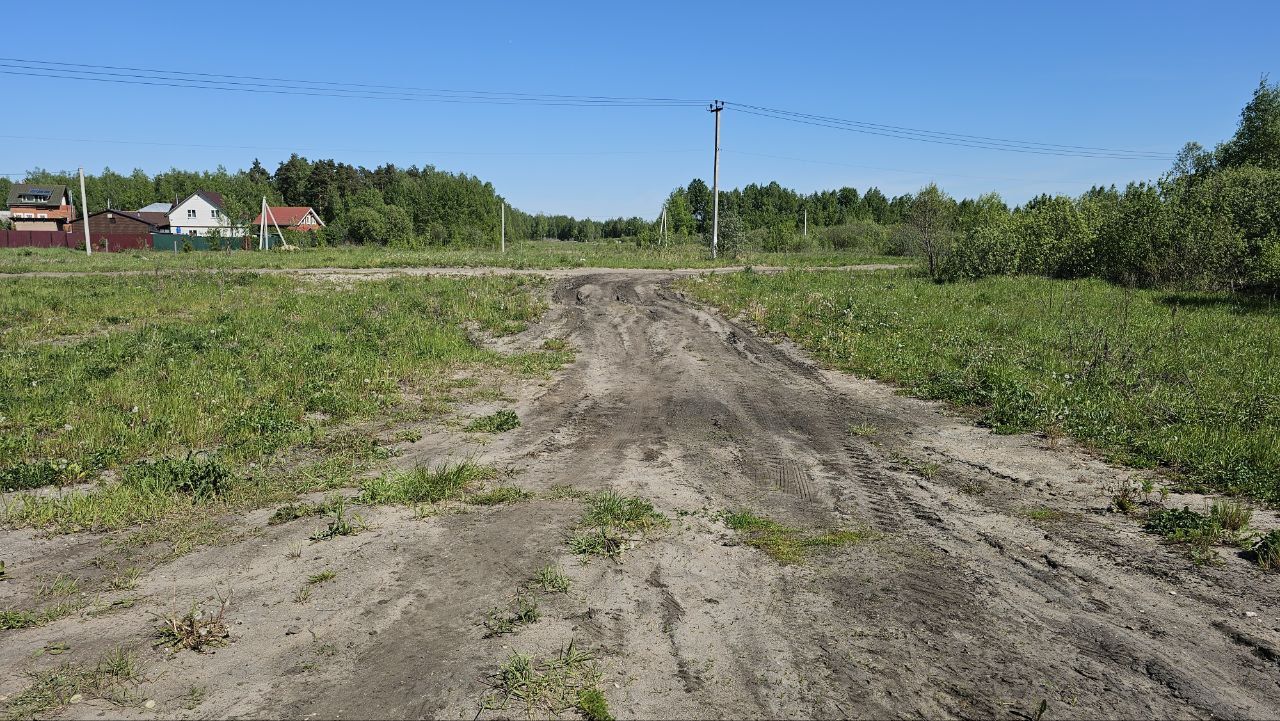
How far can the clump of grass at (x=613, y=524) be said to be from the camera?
5.79 meters

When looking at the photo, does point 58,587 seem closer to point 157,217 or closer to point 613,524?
point 613,524

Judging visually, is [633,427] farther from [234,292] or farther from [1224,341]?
[234,292]

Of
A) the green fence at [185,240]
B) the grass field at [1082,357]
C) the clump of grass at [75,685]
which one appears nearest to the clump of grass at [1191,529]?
the grass field at [1082,357]

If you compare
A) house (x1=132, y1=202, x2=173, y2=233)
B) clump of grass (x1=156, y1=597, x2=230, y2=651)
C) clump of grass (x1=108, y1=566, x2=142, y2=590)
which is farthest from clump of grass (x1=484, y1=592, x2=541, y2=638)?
house (x1=132, y1=202, x2=173, y2=233)

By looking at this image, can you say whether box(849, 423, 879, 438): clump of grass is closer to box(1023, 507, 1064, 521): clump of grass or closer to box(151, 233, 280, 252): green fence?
box(1023, 507, 1064, 521): clump of grass

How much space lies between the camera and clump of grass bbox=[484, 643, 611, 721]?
3.80m

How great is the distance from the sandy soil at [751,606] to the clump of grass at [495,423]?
1.26 m

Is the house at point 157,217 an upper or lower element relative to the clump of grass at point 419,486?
upper

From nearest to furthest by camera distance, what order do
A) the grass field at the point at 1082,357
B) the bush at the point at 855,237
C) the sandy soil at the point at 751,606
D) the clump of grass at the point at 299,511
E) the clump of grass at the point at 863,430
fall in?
1. the sandy soil at the point at 751,606
2. the clump of grass at the point at 299,511
3. the grass field at the point at 1082,357
4. the clump of grass at the point at 863,430
5. the bush at the point at 855,237

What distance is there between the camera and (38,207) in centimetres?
9231

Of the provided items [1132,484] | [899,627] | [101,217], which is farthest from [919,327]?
[101,217]

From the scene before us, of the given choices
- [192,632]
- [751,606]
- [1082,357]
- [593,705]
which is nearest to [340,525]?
[192,632]

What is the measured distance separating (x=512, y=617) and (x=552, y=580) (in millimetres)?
514

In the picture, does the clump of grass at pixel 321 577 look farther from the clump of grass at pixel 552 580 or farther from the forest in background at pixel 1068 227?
the forest in background at pixel 1068 227
